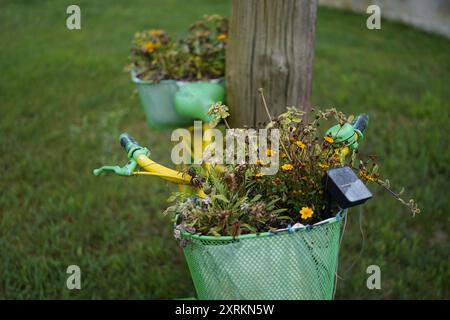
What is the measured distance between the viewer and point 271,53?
1.90 m

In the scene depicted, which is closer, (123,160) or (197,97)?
(197,97)

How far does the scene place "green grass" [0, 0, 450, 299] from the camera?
8.96 feet

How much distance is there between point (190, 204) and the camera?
4.93 feet

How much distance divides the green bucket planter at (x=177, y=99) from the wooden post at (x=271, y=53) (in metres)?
0.17

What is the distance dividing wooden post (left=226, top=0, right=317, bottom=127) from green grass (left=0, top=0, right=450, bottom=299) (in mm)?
1093

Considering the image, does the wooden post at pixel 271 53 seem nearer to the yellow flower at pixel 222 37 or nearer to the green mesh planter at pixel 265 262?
the yellow flower at pixel 222 37

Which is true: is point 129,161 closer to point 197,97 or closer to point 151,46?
point 197,97

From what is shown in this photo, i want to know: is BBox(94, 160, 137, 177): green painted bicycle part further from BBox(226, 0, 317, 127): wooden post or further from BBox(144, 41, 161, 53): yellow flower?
BBox(144, 41, 161, 53): yellow flower

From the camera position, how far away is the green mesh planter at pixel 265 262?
1.40 m

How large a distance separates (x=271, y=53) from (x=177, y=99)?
0.51 metres

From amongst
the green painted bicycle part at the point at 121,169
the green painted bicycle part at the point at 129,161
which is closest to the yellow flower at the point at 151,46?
the green painted bicycle part at the point at 129,161

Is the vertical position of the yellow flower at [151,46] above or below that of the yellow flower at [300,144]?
above

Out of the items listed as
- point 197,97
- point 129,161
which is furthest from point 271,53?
point 129,161

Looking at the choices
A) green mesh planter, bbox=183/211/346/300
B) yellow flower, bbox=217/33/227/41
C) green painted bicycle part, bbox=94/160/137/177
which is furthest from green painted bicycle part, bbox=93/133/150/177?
yellow flower, bbox=217/33/227/41
